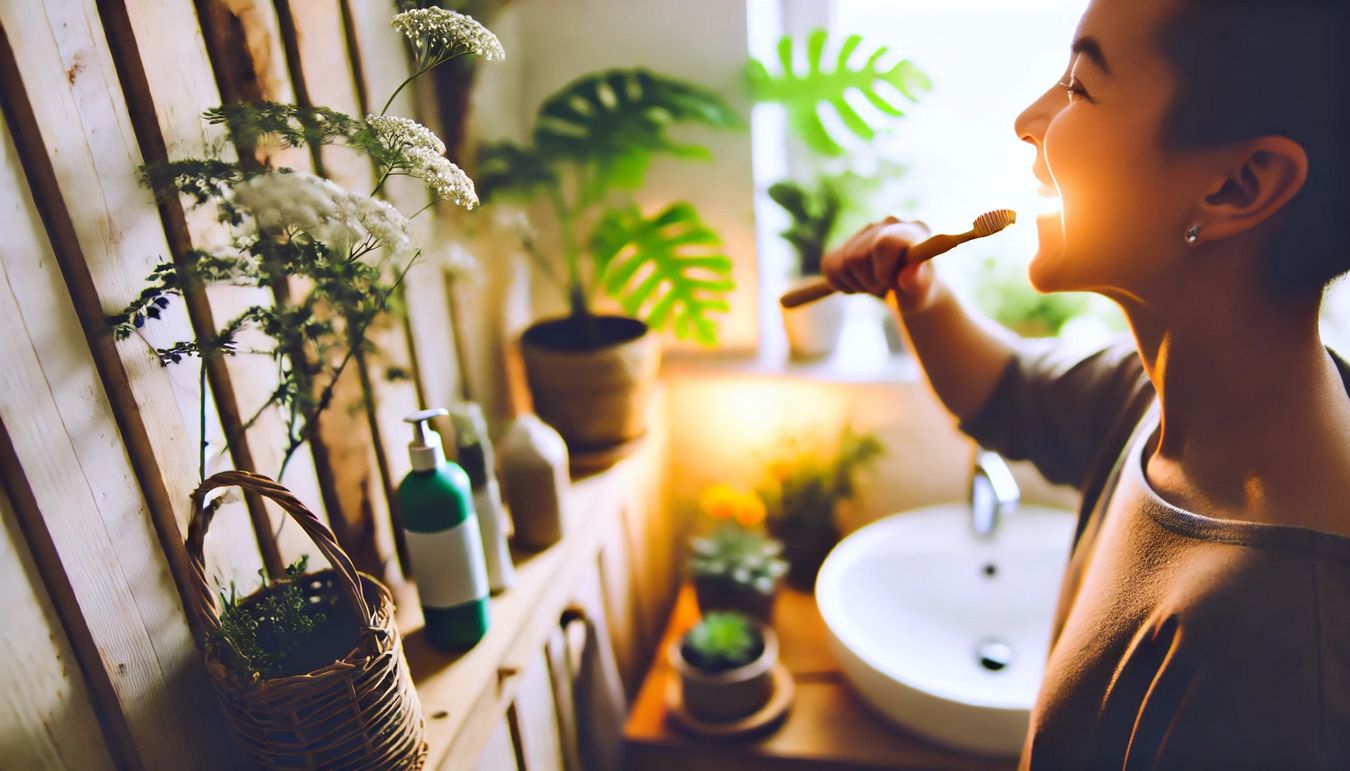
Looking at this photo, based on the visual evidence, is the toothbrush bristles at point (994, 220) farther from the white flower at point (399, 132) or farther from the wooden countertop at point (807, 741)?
the wooden countertop at point (807, 741)

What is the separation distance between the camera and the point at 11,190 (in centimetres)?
63

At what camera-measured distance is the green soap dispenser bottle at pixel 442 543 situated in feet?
2.88

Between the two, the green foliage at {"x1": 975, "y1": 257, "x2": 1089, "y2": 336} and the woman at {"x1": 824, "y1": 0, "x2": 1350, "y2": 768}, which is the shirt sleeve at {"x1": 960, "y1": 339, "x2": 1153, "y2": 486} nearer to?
the woman at {"x1": 824, "y1": 0, "x2": 1350, "y2": 768}

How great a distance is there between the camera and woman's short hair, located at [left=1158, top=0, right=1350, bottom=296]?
587 millimetres

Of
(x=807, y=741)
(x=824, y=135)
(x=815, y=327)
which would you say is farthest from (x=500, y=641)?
(x=824, y=135)

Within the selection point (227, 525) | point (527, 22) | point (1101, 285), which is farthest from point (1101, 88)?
point (527, 22)

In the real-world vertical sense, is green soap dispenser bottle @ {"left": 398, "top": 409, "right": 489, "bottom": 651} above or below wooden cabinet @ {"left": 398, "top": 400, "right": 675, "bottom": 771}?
above

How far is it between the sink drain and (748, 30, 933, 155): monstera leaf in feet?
2.61

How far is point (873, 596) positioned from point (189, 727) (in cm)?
92

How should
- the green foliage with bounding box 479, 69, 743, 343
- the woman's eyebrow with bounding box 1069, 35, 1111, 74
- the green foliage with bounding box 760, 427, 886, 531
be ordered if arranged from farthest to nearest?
the green foliage with bounding box 760, 427, 886, 531 → the green foliage with bounding box 479, 69, 743, 343 → the woman's eyebrow with bounding box 1069, 35, 1111, 74

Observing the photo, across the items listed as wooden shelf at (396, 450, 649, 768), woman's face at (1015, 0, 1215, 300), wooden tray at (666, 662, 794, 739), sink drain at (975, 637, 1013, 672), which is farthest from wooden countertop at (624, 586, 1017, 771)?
woman's face at (1015, 0, 1215, 300)

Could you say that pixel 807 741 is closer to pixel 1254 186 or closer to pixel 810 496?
pixel 810 496

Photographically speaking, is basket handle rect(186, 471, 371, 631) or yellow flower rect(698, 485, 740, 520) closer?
basket handle rect(186, 471, 371, 631)

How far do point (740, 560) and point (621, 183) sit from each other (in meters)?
0.61
